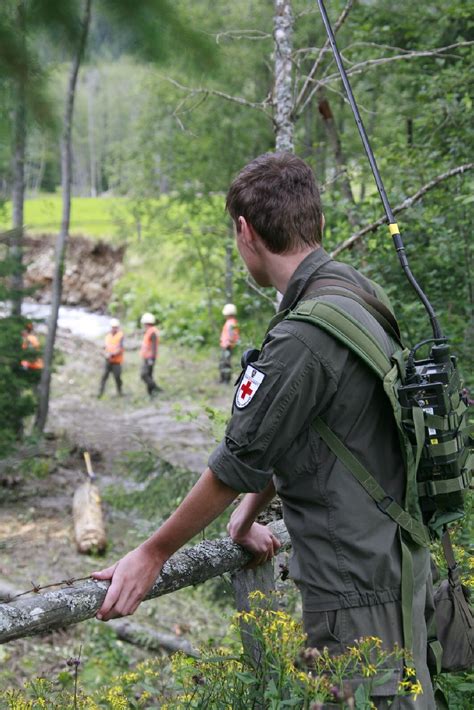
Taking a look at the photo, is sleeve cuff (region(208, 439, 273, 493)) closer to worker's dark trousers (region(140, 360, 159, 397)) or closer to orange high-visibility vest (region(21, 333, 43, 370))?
orange high-visibility vest (region(21, 333, 43, 370))

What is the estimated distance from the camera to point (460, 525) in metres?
3.24

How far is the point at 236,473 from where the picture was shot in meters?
1.90

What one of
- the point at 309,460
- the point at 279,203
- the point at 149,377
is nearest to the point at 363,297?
the point at 279,203

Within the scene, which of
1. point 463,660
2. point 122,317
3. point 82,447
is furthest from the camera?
point 122,317

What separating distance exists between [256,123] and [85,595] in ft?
58.8

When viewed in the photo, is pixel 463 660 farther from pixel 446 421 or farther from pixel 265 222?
pixel 265 222

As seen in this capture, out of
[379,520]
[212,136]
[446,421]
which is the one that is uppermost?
[212,136]

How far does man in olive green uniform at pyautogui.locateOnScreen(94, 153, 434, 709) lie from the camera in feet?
6.09

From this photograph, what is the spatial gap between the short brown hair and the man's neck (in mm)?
15

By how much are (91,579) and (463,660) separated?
1.13 m

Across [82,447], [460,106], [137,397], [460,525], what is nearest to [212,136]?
[137,397]

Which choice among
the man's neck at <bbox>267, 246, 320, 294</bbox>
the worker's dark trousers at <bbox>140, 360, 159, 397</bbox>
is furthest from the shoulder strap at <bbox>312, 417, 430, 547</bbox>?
the worker's dark trousers at <bbox>140, 360, 159, 397</bbox>

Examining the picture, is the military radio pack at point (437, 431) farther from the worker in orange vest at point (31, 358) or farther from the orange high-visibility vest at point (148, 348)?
the orange high-visibility vest at point (148, 348)

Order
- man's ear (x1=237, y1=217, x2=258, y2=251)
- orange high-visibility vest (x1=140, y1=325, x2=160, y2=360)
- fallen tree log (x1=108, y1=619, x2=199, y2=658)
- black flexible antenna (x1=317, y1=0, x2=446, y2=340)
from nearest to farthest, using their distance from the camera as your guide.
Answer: man's ear (x1=237, y1=217, x2=258, y2=251) → black flexible antenna (x1=317, y1=0, x2=446, y2=340) → fallen tree log (x1=108, y1=619, x2=199, y2=658) → orange high-visibility vest (x1=140, y1=325, x2=160, y2=360)
